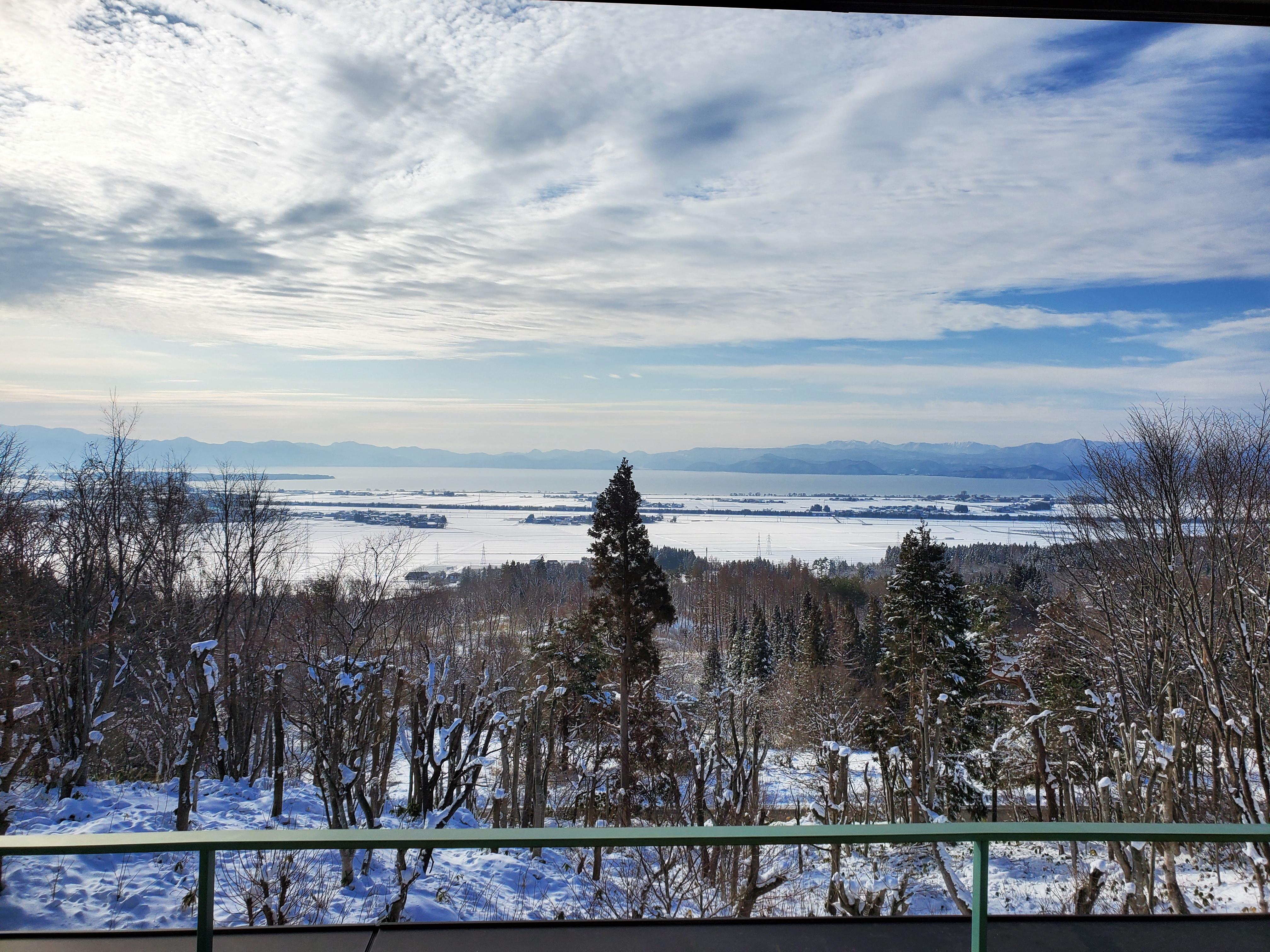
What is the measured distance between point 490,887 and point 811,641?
2422 centimetres

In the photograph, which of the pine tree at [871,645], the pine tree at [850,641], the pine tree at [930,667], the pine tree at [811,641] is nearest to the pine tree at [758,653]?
the pine tree at [811,641]

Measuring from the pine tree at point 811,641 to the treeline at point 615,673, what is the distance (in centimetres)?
181

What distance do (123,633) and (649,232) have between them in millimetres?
13902

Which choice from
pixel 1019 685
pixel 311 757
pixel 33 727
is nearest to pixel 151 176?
pixel 33 727

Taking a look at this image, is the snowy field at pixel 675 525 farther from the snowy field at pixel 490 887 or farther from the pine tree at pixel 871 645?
the snowy field at pixel 490 887

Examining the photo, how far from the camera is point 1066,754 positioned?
16.3 metres

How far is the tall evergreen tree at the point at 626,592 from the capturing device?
56.4 ft

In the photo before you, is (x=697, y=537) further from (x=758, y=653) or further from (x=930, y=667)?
(x=930, y=667)

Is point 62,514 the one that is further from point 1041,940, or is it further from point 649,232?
point 1041,940

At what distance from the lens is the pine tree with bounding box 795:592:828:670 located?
2600cm

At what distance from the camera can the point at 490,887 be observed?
3.56 m

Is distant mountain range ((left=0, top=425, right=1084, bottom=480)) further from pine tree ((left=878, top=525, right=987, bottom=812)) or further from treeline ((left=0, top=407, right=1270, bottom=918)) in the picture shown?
pine tree ((left=878, top=525, right=987, bottom=812))

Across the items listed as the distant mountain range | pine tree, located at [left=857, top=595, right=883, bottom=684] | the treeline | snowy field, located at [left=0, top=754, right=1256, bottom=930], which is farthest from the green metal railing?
pine tree, located at [left=857, top=595, right=883, bottom=684]

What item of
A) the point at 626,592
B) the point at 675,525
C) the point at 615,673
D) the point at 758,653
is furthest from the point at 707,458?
the point at 626,592
